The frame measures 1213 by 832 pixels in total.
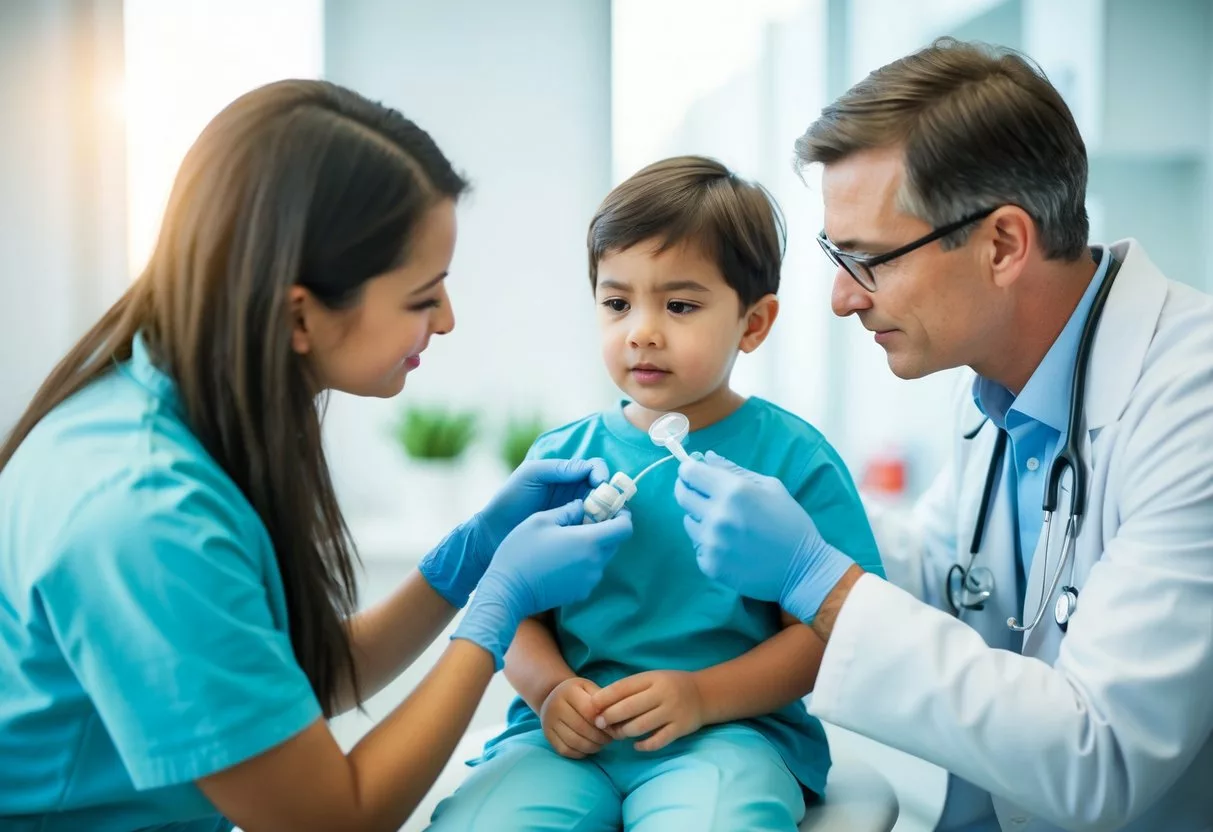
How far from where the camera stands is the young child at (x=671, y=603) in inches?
47.1

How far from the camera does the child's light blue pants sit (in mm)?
1104

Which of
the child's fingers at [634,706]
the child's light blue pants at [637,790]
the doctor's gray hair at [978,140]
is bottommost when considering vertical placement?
the child's light blue pants at [637,790]

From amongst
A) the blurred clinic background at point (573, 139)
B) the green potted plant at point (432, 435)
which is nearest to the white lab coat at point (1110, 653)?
the blurred clinic background at point (573, 139)

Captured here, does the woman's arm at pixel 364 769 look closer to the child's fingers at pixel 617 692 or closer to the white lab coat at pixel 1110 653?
the child's fingers at pixel 617 692

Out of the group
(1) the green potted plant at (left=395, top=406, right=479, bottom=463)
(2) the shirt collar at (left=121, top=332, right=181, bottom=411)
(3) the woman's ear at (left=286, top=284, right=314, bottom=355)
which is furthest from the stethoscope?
(1) the green potted plant at (left=395, top=406, right=479, bottom=463)

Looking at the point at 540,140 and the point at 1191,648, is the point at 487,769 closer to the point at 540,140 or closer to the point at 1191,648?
the point at 1191,648

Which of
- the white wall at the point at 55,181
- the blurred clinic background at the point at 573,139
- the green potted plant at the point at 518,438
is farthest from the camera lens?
the green potted plant at the point at 518,438

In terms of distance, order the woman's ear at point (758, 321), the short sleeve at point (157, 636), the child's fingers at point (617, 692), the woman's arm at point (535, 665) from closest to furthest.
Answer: the short sleeve at point (157, 636), the child's fingers at point (617, 692), the woman's arm at point (535, 665), the woman's ear at point (758, 321)

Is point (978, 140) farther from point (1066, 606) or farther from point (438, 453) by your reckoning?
point (438, 453)

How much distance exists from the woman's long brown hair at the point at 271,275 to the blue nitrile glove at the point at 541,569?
213mm

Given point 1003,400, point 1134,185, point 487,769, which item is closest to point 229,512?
point 487,769

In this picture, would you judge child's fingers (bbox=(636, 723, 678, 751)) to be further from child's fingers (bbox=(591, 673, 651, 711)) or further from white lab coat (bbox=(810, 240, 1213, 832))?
white lab coat (bbox=(810, 240, 1213, 832))

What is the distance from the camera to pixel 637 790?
1.22m

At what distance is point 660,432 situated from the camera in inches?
52.2
